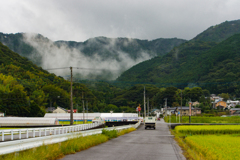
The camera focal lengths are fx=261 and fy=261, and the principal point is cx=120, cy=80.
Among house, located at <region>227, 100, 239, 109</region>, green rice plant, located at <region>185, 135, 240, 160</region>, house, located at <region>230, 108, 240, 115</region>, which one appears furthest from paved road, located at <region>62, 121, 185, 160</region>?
house, located at <region>227, 100, 239, 109</region>

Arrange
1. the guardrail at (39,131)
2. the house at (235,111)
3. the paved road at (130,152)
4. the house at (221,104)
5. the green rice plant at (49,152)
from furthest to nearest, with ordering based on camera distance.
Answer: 1. the house at (221,104)
2. the house at (235,111)
3. the guardrail at (39,131)
4. the paved road at (130,152)
5. the green rice plant at (49,152)

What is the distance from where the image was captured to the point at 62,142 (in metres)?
16.1

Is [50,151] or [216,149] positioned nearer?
[50,151]

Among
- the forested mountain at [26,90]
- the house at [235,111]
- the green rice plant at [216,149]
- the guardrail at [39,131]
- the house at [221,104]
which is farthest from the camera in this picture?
the house at [221,104]

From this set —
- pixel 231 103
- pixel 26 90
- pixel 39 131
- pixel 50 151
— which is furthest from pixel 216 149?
pixel 231 103

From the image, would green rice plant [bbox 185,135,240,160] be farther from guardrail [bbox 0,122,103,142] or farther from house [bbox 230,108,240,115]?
house [bbox 230,108,240,115]

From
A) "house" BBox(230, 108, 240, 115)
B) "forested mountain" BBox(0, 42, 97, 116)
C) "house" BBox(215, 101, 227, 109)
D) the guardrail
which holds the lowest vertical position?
"house" BBox(230, 108, 240, 115)

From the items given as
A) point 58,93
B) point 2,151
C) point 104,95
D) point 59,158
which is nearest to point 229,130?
point 59,158

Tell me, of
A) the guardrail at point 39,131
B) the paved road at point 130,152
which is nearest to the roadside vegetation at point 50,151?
the paved road at point 130,152

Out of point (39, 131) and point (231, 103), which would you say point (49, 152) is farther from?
point (231, 103)

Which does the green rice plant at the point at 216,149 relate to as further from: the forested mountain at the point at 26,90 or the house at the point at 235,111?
the house at the point at 235,111

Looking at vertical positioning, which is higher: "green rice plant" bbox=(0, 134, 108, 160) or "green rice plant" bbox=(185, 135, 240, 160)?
"green rice plant" bbox=(0, 134, 108, 160)

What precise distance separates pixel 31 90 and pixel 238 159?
420ft

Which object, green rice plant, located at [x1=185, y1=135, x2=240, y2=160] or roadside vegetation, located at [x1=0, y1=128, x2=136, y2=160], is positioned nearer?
roadside vegetation, located at [x1=0, y1=128, x2=136, y2=160]
